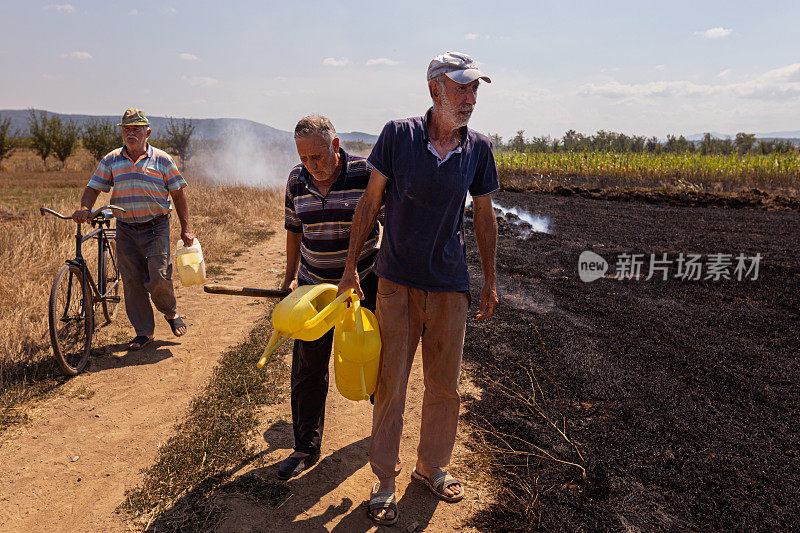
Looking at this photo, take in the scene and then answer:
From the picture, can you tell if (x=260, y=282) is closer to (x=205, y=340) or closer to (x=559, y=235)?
(x=205, y=340)

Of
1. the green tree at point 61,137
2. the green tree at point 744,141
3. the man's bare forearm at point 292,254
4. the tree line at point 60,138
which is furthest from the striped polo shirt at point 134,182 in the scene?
the green tree at point 744,141

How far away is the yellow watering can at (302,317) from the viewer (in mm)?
2262

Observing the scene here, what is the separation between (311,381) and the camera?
9.16ft

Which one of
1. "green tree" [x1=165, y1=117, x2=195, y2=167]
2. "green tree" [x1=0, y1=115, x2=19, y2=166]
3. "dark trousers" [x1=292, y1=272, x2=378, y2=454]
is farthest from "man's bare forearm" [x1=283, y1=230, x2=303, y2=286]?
"green tree" [x1=165, y1=117, x2=195, y2=167]

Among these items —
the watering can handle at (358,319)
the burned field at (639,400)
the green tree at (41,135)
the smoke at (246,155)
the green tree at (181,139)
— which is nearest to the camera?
the watering can handle at (358,319)

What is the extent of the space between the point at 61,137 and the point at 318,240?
111 feet

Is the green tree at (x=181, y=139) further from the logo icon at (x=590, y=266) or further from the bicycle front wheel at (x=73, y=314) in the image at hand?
the bicycle front wheel at (x=73, y=314)

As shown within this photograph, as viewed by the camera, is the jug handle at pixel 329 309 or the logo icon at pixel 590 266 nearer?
the jug handle at pixel 329 309

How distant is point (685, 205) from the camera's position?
16.1 meters

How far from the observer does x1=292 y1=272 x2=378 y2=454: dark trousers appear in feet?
9.00

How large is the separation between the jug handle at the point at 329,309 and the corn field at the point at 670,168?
2056 centimetres

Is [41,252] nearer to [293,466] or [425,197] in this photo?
[293,466]

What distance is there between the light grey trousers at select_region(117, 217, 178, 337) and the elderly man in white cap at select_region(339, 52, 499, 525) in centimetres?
274

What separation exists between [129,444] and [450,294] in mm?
2250
